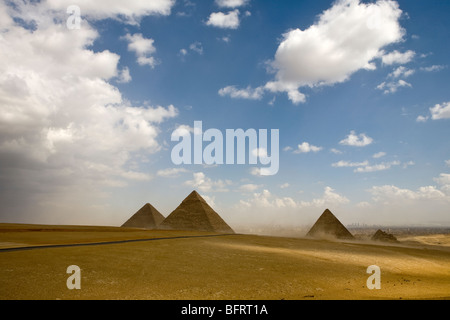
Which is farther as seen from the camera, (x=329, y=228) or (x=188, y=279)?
(x=329, y=228)

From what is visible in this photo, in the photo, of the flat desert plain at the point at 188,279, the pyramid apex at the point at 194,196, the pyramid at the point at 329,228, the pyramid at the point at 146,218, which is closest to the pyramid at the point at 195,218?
the pyramid apex at the point at 194,196

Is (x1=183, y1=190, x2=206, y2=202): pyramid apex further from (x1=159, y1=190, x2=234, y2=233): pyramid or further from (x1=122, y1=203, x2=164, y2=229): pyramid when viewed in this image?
(x1=122, y1=203, x2=164, y2=229): pyramid

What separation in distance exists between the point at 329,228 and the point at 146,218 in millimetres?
43772

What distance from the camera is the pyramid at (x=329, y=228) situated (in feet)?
190

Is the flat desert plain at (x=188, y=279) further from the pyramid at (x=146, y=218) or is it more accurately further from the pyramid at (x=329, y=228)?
the pyramid at (x=146, y=218)

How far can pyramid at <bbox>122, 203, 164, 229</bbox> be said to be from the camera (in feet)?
235

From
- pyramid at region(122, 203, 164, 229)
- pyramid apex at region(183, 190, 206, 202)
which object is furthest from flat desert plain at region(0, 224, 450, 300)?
pyramid at region(122, 203, 164, 229)

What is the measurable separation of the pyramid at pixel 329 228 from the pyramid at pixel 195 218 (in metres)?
17.7

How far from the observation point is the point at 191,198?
65.2 meters

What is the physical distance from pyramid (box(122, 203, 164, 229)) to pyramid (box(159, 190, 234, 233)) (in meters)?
9.20

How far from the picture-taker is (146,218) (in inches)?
2859

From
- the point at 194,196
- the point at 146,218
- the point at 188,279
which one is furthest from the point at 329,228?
the point at 188,279

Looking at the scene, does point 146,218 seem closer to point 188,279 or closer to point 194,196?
point 194,196
